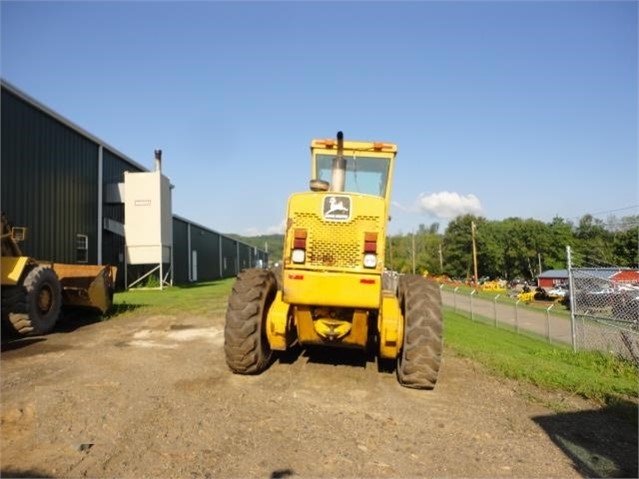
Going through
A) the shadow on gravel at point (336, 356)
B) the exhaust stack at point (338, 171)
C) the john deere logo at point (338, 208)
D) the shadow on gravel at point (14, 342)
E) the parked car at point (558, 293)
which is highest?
the exhaust stack at point (338, 171)

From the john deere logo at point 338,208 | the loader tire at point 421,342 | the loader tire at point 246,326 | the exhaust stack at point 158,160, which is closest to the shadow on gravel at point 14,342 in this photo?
the loader tire at point 246,326

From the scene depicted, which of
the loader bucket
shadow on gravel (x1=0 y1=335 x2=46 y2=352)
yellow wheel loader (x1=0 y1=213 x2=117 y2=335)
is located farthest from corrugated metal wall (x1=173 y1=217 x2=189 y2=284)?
shadow on gravel (x1=0 y1=335 x2=46 y2=352)

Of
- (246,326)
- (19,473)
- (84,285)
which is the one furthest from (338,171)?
(84,285)

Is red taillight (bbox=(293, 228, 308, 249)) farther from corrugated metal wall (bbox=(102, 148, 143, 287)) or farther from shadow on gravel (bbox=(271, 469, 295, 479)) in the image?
corrugated metal wall (bbox=(102, 148, 143, 287))

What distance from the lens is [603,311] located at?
36.4 feet

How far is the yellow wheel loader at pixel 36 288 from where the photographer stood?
30.6 feet

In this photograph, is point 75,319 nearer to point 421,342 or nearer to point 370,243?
point 370,243

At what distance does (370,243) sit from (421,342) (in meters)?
1.42

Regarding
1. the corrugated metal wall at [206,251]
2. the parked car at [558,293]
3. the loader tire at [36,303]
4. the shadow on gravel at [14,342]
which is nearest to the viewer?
the shadow on gravel at [14,342]

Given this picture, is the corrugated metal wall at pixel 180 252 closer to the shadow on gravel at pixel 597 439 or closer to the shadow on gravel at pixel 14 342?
the shadow on gravel at pixel 14 342

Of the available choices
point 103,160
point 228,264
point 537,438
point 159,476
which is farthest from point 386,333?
point 228,264

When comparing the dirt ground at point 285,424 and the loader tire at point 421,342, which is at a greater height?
the loader tire at point 421,342

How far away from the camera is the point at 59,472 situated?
12.1 feet

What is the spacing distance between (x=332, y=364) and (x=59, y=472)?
4.42m
